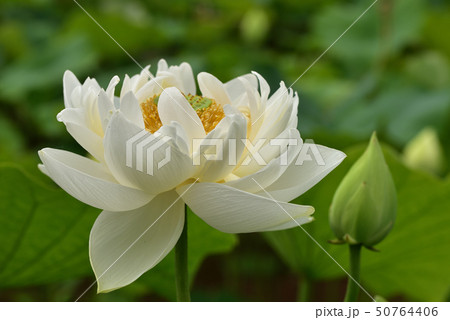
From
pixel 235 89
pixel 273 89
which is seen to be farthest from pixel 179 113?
pixel 273 89

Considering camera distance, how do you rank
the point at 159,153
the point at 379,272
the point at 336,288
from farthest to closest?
the point at 336,288 → the point at 379,272 → the point at 159,153

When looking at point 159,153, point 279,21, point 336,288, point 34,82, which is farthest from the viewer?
point 279,21

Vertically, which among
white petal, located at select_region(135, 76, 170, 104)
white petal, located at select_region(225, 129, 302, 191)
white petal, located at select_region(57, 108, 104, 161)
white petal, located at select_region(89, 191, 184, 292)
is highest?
white petal, located at select_region(135, 76, 170, 104)

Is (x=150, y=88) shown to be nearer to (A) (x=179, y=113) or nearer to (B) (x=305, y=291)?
(A) (x=179, y=113)

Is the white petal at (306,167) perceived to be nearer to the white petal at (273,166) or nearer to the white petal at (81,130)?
the white petal at (273,166)

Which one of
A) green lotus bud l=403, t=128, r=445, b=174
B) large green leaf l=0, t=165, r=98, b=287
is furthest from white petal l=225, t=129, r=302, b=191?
green lotus bud l=403, t=128, r=445, b=174

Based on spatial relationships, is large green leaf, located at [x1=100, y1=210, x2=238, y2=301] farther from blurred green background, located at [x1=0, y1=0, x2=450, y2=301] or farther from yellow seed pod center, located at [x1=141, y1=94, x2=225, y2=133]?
yellow seed pod center, located at [x1=141, y1=94, x2=225, y2=133]
